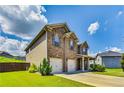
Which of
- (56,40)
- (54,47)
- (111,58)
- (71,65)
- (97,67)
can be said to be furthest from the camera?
(71,65)

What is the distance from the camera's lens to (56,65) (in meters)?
20.6

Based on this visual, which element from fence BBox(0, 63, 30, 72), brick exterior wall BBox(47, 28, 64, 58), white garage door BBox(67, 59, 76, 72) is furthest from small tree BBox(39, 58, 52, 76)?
fence BBox(0, 63, 30, 72)

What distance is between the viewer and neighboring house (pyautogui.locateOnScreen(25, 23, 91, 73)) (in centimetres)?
2000

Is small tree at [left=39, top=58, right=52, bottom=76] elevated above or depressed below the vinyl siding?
below

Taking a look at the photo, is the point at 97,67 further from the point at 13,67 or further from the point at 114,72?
the point at 13,67

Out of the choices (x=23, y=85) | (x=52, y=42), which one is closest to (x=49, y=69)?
(x=52, y=42)

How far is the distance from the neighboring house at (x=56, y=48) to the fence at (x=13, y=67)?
0.74 meters

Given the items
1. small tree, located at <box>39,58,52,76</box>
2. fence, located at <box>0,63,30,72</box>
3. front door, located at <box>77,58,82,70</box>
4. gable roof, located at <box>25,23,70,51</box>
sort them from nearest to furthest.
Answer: small tree, located at <box>39,58,52,76</box> → gable roof, located at <box>25,23,70,51</box> → fence, located at <box>0,63,30,72</box> → front door, located at <box>77,58,82,70</box>

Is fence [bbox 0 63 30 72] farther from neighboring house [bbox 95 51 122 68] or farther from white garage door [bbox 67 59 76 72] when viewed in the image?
neighboring house [bbox 95 51 122 68]

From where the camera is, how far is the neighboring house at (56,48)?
20.0 metres

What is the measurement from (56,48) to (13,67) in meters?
5.55

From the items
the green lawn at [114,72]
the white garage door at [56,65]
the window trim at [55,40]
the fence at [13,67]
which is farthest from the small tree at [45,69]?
the green lawn at [114,72]

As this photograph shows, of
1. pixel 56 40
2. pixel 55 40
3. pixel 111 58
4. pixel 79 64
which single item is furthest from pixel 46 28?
pixel 79 64

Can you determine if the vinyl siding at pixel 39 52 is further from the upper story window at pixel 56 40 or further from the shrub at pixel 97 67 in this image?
the shrub at pixel 97 67
